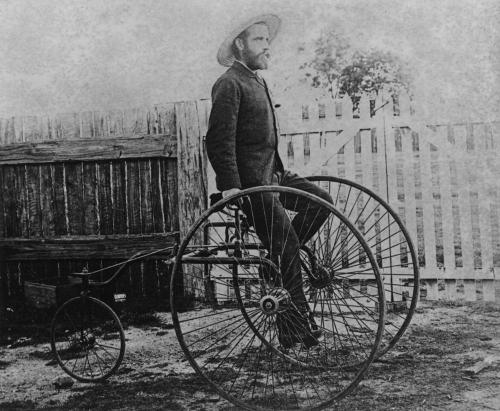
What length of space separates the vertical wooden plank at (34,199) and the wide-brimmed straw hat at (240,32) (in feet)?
7.49

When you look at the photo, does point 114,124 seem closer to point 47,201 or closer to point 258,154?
point 47,201

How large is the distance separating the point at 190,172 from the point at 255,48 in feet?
5.43

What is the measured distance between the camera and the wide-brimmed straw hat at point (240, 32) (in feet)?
10.2

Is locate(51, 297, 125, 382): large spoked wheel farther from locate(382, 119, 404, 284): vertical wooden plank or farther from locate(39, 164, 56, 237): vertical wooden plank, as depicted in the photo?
locate(382, 119, 404, 284): vertical wooden plank

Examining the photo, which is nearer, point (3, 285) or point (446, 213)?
point (446, 213)

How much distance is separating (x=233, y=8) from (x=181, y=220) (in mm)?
1843

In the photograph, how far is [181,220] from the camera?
4.49 metres

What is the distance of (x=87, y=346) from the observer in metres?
3.15

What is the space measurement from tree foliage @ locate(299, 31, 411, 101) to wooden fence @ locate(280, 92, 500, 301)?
0.14m

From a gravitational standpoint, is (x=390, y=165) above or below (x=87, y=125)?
below

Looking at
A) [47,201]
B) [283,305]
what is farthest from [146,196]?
[283,305]

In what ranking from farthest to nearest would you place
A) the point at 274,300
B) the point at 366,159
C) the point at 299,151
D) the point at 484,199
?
the point at 299,151 → the point at 366,159 → the point at 484,199 → the point at 274,300

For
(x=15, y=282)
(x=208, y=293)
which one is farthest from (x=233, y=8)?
(x=15, y=282)

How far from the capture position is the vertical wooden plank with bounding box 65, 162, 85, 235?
14.9ft
